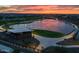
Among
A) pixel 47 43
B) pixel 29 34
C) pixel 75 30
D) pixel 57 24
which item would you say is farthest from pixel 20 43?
pixel 75 30

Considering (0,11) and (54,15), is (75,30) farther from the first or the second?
(0,11)

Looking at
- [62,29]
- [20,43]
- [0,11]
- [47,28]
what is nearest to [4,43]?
[20,43]

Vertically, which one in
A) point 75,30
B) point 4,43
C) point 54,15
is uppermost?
point 54,15

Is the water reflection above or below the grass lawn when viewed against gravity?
above

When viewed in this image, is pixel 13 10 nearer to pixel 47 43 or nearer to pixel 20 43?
pixel 20 43

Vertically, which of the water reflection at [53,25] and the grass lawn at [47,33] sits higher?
the water reflection at [53,25]

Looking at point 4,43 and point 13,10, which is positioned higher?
point 13,10
